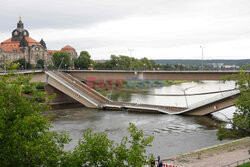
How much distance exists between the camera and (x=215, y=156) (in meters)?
24.3

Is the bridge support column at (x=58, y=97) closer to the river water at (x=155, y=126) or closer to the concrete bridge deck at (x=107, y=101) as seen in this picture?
the concrete bridge deck at (x=107, y=101)

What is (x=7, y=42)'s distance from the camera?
539ft

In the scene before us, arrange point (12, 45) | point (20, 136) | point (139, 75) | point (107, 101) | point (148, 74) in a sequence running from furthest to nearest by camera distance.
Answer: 1. point (12, 45)
2. point (107, 101)
3. point (139, 75)
4. point (148, 74)
5. point (20, 136)

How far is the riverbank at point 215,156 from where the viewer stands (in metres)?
22.3

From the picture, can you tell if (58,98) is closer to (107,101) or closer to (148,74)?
(107,101)

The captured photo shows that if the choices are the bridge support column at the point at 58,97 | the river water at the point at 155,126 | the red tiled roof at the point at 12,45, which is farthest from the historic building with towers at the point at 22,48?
the river water at the point at 155,126

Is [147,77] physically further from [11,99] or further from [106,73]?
[11,99]

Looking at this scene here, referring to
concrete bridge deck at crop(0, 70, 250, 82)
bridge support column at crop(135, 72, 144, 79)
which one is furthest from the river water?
bridge support column at crop(135, 72, 144, 79)

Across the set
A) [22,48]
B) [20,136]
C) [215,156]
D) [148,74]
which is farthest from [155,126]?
[22,48]

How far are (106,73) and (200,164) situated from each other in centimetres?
4489

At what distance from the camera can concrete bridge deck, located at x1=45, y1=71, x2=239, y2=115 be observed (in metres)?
47.2

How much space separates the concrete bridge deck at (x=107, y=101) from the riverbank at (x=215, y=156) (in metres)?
19.9

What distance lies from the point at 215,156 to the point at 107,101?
128 ft

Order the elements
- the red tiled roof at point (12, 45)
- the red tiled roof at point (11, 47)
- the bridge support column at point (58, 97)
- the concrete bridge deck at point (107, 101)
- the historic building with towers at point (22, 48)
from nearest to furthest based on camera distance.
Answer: the concrete bridge deck at point (107, 101) → the bridge support column at point (58, 97) → the red tiled roof at point (11, 47) → the red tiled roof at point (12, 45) → the historic building with towers at point (22, 48)
